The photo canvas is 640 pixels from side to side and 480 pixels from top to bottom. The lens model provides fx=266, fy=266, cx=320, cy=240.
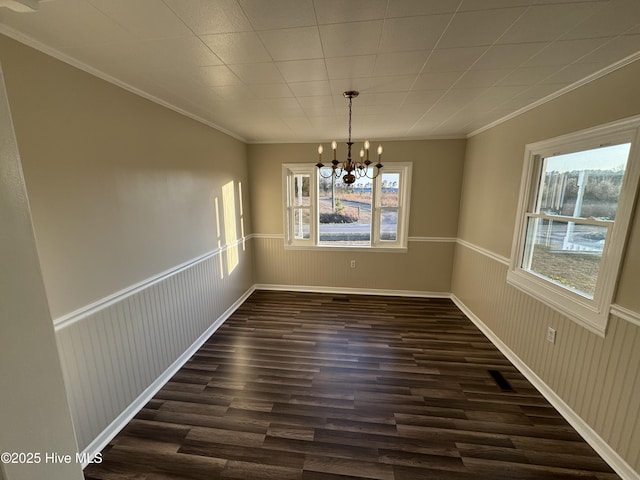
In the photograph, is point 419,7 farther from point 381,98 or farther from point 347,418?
point 347,418

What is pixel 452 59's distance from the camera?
1661 millimetres

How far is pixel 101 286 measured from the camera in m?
1.86

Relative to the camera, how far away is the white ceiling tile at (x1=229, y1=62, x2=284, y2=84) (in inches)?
68.8

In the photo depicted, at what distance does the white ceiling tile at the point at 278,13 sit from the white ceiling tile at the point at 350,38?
0.12 metres

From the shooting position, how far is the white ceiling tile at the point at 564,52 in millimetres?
1485

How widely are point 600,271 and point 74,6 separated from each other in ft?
11.0

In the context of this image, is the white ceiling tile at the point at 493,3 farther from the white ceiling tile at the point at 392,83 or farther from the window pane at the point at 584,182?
the window pane at the point at 584,182

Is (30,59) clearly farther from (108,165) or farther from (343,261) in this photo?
(343,261)

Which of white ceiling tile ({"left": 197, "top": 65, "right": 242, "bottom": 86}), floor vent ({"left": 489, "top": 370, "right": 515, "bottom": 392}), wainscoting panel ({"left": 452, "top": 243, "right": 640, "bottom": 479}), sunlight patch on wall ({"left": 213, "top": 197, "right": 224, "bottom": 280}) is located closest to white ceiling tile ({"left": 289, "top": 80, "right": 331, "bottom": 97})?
white ceiling tile ({"left": 197, "top": 65, "right": 242, "bottom": 86})

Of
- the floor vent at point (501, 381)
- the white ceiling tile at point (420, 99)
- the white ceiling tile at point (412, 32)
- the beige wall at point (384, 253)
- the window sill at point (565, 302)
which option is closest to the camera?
the white ceiling tile at point (412, 32)

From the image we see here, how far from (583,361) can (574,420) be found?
0.46m

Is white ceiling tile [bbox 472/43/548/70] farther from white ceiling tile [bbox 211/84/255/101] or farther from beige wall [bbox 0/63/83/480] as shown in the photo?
beige wall [bbox 0/63/83/480]

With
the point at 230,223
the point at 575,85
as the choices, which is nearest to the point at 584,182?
the point at 575,85

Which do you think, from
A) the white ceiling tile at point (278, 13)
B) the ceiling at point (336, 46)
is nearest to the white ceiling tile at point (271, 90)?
the ceiling at point (336, 46)
